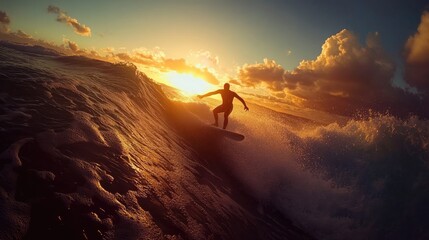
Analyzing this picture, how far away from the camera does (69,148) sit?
515 centimetres

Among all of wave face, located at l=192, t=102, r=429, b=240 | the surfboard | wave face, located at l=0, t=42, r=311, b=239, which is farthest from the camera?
the surfboard

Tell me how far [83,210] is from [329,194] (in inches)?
375

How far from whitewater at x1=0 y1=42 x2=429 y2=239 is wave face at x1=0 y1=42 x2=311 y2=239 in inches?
1.0

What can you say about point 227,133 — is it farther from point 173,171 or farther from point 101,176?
point 101,176

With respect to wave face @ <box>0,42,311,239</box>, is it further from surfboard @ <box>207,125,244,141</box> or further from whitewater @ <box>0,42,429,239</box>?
surfboard @ <box>207,125,244,141</box>

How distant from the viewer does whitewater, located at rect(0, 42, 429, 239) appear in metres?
3.88

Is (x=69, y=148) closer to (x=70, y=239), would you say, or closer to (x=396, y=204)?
(x=70, y=239)

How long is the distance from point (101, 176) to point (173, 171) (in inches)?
96.4

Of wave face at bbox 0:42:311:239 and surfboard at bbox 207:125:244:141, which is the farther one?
surfboard at bbox 207:125:244:141

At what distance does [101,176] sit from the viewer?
485cm

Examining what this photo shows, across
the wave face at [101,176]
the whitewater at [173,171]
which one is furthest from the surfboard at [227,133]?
the wave face at [101,176]

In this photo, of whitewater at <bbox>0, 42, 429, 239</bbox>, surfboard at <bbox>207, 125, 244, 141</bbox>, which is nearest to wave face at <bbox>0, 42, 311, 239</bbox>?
whitewater at <bbox>0, 42, 429, 239</bbox>

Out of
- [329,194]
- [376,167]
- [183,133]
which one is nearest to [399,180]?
[376,167]

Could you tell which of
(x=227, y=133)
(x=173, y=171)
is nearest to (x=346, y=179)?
(x=227, y=133)
